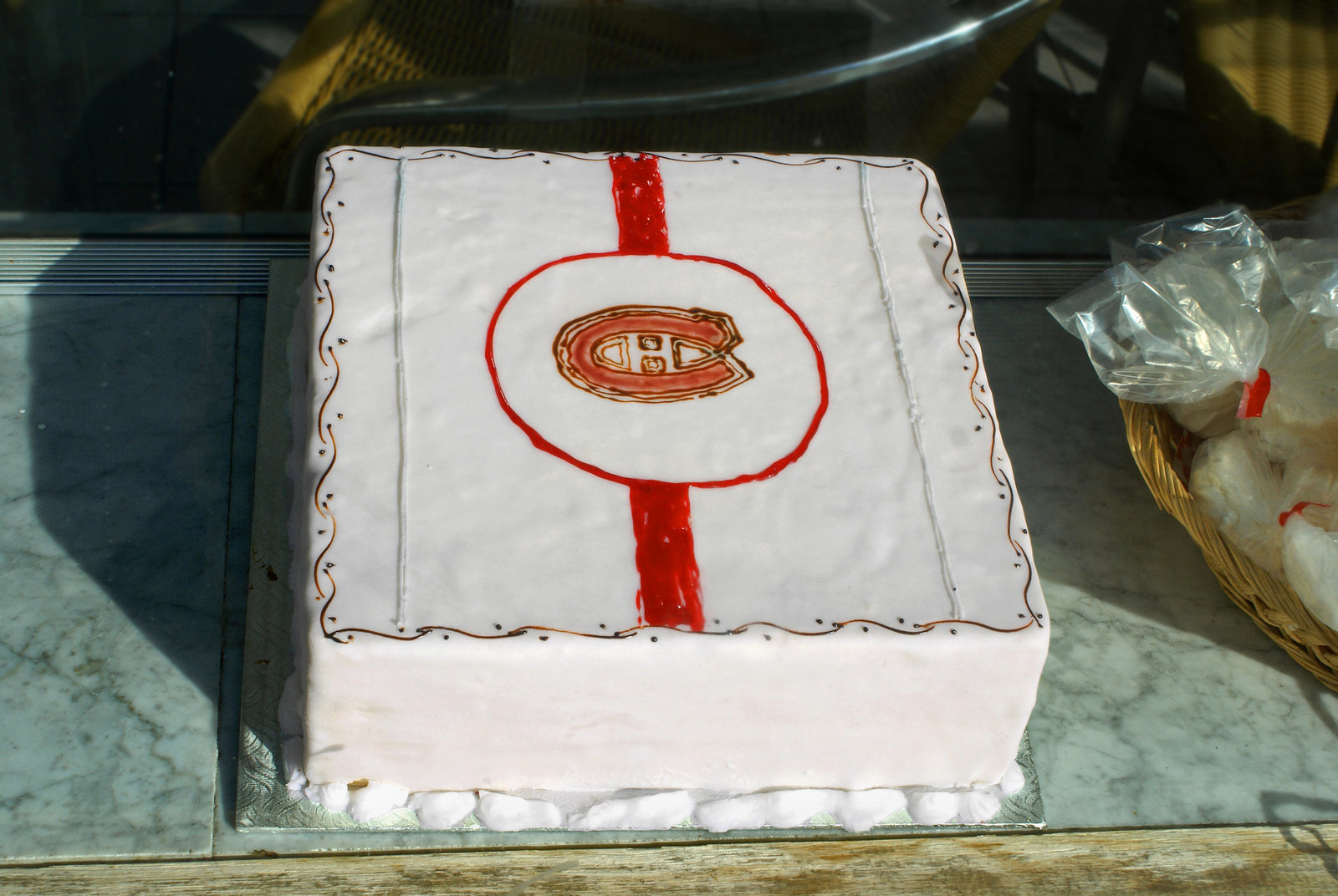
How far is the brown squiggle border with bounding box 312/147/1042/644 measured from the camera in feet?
3.19

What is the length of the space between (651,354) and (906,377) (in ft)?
0.80

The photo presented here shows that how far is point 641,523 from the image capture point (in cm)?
104

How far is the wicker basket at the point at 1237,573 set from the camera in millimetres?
1254

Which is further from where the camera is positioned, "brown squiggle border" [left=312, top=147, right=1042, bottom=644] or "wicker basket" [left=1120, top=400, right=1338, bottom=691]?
"wicker basket" [left=1120, top=400, right=1338, bottom=691]

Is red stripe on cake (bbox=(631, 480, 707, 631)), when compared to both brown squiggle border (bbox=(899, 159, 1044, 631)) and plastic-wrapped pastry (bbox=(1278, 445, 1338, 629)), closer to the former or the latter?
brown squiggle border (bbox=(899, 159, 1044, 631))

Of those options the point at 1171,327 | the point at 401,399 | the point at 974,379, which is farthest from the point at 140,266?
the point at 1171,327

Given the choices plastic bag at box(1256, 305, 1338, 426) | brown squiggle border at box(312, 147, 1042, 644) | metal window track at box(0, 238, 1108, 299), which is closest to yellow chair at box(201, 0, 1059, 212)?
→ metal window track at box(0, 238, 1108, 299)

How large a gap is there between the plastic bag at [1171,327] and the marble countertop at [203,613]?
0.72 feet

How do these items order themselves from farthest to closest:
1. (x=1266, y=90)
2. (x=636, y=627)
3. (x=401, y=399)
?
(x=1266, y=90), (x=401, y=399), (x=636, y=627)

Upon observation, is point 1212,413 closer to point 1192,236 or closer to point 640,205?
point 1192,236

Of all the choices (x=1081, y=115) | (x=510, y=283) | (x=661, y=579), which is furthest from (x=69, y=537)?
(x=1081, y=115)

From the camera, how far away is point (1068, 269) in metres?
1.78

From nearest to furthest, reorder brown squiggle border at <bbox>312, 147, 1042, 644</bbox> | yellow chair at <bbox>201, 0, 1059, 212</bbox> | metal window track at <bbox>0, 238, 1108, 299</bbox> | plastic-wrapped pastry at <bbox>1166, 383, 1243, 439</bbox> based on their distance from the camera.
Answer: brown squiggle border at <bbox>312, 147, 1042, 644</bbox>
plastic-wrapped pastry at <bbox>1166, 383, 1243, 439</bbox>
metal window track at <bbox>0, 238, 1108, 299</bbox>
yellow chair at <bbox>201, 0, 1059, 212</bbox>

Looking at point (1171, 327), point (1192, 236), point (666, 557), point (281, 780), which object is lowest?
point (281, 780)
